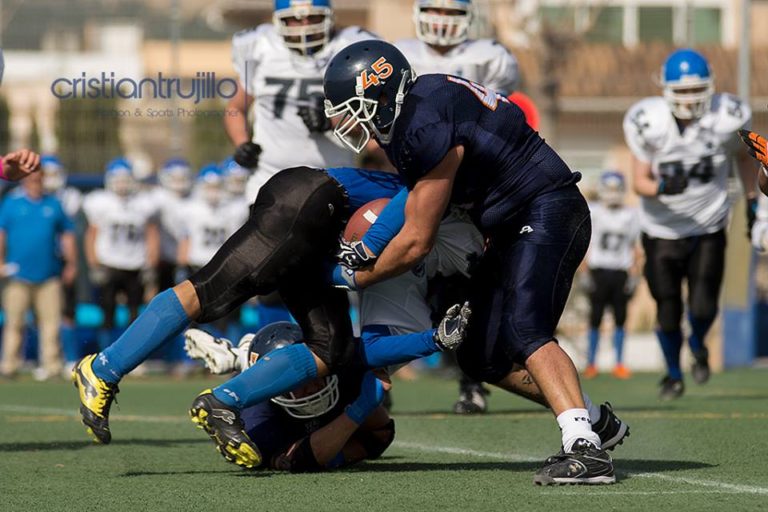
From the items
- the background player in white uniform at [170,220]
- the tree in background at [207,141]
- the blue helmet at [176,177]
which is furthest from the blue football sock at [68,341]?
the tree in background at [207,141]

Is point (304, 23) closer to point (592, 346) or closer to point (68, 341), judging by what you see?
point (592, 346)

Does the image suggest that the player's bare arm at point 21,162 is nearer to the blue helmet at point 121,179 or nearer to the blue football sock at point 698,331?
the blue football sock at point 698,331

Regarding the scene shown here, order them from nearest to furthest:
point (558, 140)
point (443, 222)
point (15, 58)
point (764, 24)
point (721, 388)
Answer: point (443, 222) → point (721, 388) → point (558, 140) → point (764, 24) → point (15, 58)

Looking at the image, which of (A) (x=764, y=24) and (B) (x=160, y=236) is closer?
(B) (x=160, y=236)

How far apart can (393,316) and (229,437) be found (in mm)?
774

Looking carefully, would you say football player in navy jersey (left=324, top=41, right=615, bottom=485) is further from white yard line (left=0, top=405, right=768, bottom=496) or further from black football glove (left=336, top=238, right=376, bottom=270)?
white yard line (left=0, top=405, right=768, bottom=496)

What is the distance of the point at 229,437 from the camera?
502cm

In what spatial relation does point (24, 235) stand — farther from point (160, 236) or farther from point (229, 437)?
point (229, 437)

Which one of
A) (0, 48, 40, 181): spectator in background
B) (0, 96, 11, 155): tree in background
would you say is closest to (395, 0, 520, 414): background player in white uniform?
(0, 48, 40, 181): spectator in background

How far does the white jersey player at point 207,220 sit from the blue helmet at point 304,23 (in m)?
5.88

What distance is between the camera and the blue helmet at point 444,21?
816 cm

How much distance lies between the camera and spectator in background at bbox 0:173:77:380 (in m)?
12.8

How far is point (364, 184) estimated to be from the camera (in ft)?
17.7

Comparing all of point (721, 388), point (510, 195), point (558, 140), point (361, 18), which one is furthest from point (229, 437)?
point (361, 18)
